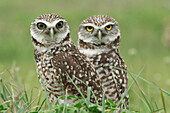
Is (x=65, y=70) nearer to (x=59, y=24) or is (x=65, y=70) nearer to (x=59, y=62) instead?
(x=59, y=62)

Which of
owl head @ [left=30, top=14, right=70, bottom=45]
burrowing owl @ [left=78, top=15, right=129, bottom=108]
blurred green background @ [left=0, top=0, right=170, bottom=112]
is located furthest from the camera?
blurred green background @ [left=0, top=0, right=170, bottom=112]

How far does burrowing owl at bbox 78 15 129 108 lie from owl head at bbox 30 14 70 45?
2.77ft

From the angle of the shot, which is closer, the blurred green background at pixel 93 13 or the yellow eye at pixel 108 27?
the yellow eye at pixel 108 27

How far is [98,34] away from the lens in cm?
Result: 474

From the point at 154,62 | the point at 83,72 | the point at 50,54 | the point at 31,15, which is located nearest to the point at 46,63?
the point at 50,54

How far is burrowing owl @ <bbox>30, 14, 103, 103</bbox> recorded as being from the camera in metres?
3.91

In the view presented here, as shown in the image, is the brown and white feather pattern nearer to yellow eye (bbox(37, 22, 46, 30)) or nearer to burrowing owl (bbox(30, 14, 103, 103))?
burrowing owl (bbox(30, 14, 103, 103))

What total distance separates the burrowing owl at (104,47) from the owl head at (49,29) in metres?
0.84

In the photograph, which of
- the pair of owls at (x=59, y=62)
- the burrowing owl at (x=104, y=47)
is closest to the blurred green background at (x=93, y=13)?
the burrowing owl at (x=104, y=47)

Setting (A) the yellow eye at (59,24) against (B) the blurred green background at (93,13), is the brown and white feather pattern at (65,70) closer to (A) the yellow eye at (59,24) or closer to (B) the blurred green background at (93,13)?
(A) the yellow eye at (59,24)

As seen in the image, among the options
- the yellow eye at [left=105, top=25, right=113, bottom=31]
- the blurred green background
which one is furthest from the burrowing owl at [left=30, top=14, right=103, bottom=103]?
the blurred green background

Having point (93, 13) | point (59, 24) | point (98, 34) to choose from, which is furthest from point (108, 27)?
point (93, 13)

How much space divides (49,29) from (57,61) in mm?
335

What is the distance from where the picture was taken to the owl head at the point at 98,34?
4.78 meters
